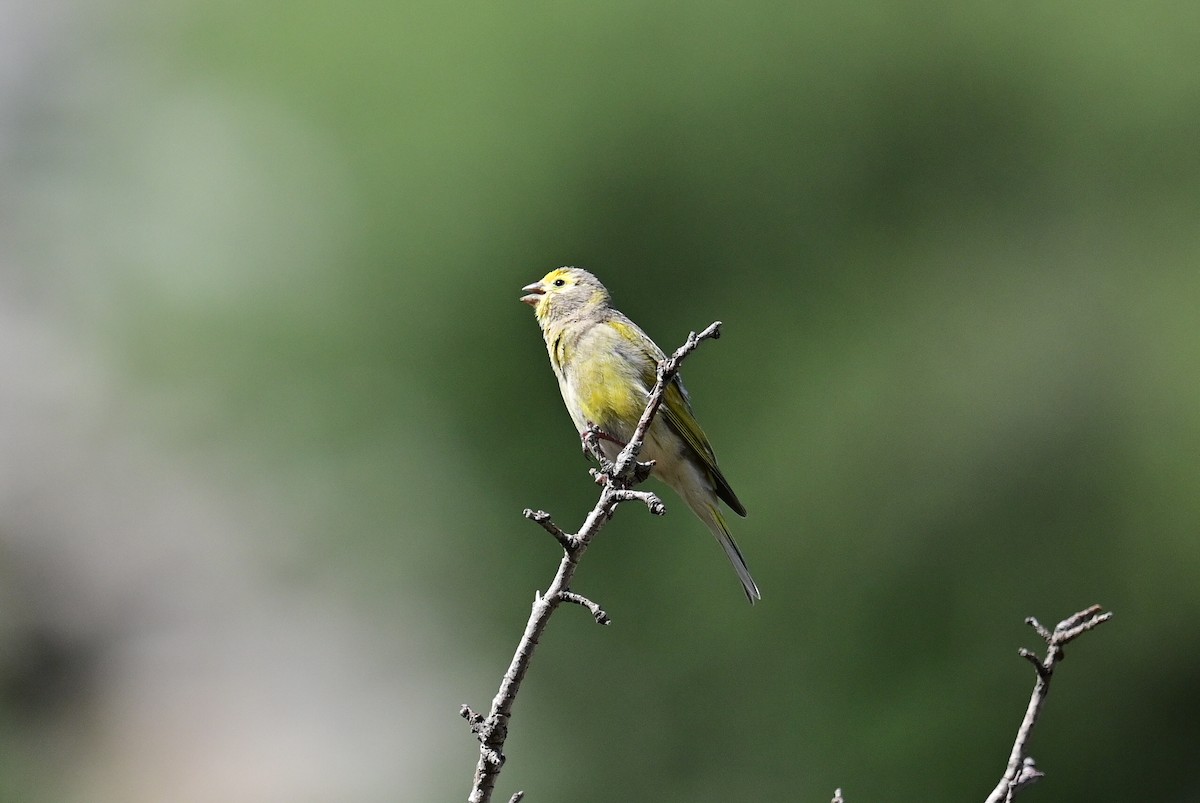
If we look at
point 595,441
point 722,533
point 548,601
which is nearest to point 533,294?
point 722,533

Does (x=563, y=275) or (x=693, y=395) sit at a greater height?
(x=693, y=395)

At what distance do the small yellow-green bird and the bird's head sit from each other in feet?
0.45

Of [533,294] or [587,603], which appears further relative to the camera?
[533,294]

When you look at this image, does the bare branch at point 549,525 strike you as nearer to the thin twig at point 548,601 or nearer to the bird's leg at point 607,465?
the thin twig at point 548,601

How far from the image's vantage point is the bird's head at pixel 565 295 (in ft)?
21.8

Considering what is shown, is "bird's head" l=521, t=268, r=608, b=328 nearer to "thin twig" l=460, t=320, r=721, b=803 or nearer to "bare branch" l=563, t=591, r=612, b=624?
"thin twig" l=460, t=320, r=721, b=803

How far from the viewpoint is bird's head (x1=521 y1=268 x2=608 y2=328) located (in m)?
6.64

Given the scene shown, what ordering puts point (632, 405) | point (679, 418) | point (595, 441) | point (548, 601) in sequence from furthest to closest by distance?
point (679, 418) < point (632, 405) < point (595, 441) < point (548, 601)

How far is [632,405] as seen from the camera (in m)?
5.89

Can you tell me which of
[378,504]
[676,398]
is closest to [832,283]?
[378,504]

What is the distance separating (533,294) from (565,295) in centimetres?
25

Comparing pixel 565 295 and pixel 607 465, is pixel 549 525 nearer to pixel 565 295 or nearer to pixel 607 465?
pixel 607 465

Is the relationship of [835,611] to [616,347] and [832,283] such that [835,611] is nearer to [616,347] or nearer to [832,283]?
[832,283]

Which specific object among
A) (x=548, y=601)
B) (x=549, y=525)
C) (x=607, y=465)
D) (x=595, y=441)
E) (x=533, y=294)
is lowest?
(x=548, y=601)
